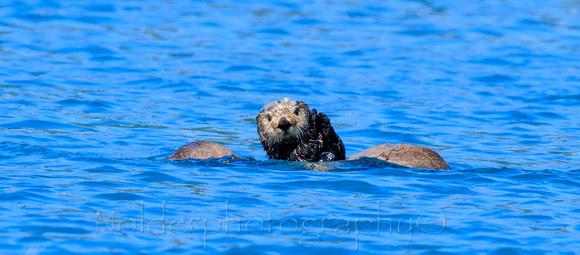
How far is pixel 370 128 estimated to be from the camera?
10023 mm

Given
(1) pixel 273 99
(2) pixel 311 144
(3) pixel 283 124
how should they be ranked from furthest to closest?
1. (1) pixel 273 99
2. (2) pixel 311 144
3. (3) pixel 283 124

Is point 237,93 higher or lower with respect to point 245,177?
higher

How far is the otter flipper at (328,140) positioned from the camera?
23.1ft

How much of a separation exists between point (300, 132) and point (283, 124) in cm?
23

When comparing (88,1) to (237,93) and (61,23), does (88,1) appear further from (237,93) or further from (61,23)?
(237,93)

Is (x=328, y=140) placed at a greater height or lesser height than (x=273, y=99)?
lesser

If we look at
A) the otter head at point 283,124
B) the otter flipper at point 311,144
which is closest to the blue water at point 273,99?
the otter flipper at point 311,144

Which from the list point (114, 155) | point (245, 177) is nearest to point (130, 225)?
point (245, 177)

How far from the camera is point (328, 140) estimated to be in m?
A: 7.14

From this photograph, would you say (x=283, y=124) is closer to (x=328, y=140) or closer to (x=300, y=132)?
(x=300, y=132)

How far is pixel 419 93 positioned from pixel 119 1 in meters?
11.4

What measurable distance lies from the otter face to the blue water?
0.82ft

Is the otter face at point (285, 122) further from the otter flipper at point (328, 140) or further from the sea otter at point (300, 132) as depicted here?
the otter flipper at point (328, 140)

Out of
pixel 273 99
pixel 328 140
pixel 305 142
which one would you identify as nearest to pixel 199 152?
pixel 305 142
